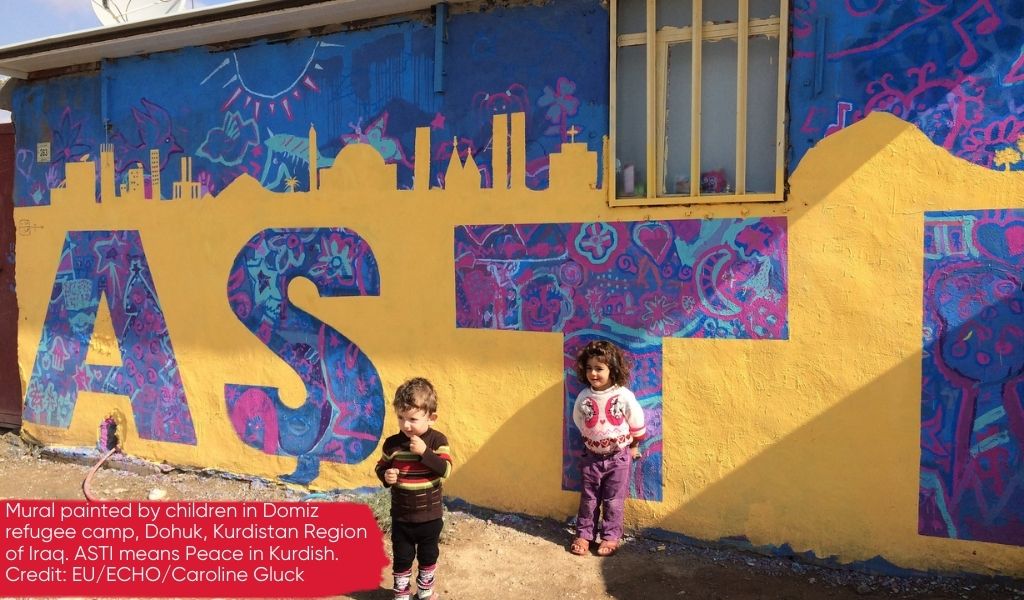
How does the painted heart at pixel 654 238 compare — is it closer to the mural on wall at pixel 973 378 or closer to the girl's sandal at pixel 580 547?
the mural on wall at pixel 973 378

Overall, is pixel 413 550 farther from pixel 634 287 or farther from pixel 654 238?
pixel 654 238

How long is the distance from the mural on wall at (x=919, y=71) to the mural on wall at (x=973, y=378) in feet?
1.30

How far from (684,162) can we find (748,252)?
64 centimetres

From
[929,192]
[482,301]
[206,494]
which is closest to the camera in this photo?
[929,192]

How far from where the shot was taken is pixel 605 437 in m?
4.16

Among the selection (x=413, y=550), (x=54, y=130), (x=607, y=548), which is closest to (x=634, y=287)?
(x=607, y=548)

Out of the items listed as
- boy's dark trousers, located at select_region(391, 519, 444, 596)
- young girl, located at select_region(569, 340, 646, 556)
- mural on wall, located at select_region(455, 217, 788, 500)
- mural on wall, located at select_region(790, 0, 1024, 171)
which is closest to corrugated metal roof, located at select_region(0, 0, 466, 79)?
mural on wall, located at select_region(455, 217, 788, 500)

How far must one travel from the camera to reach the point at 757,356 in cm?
406

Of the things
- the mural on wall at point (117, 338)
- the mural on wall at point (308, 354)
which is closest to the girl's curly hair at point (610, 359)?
the mural on wall at point (308, 354)

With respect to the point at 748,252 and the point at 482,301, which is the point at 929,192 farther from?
the point at 482,301

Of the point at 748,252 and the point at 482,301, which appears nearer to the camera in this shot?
the point at 748,252

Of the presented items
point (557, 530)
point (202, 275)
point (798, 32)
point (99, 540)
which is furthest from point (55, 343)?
point (798, 32)

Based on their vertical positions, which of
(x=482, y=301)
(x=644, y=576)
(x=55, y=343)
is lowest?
(x=644, y=576)
